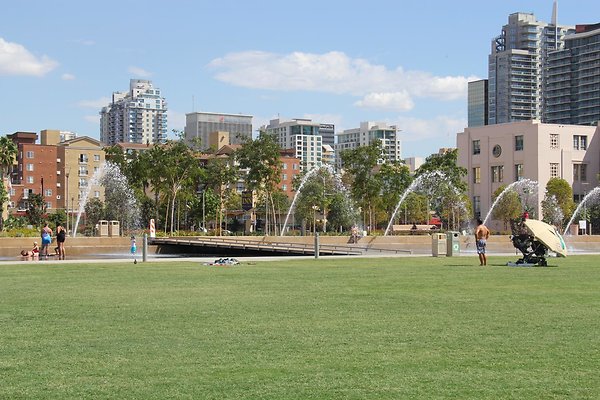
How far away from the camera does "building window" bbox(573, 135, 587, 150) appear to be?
12900cm

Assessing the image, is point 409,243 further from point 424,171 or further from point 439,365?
point 439,365

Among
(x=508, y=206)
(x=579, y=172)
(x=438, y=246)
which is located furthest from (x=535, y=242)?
(x=579, y=172)

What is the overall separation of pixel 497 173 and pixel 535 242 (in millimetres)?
101054

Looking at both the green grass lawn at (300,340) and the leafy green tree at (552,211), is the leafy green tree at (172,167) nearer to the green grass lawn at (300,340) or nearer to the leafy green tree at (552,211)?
the leafy green tree at (552,211)

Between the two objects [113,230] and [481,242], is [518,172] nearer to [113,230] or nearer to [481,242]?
[113,230]

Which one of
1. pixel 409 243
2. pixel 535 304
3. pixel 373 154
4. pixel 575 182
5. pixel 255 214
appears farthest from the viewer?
pixel 255 214

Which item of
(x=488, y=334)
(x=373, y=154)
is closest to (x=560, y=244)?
(x=488, y=334)

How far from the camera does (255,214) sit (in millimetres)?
153750

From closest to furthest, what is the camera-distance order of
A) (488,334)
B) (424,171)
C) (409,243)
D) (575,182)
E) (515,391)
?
(515,391) < (488,334) < (409,243) < (424,171) < (575,182)

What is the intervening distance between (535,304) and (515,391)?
8775 millimetres

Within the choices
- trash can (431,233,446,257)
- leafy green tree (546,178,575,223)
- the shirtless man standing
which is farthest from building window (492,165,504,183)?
the shirtless man standing

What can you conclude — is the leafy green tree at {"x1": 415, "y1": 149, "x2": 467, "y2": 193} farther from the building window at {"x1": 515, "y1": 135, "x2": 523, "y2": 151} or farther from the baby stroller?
the baby stroller

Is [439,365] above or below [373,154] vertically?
below

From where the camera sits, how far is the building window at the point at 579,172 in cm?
12812
